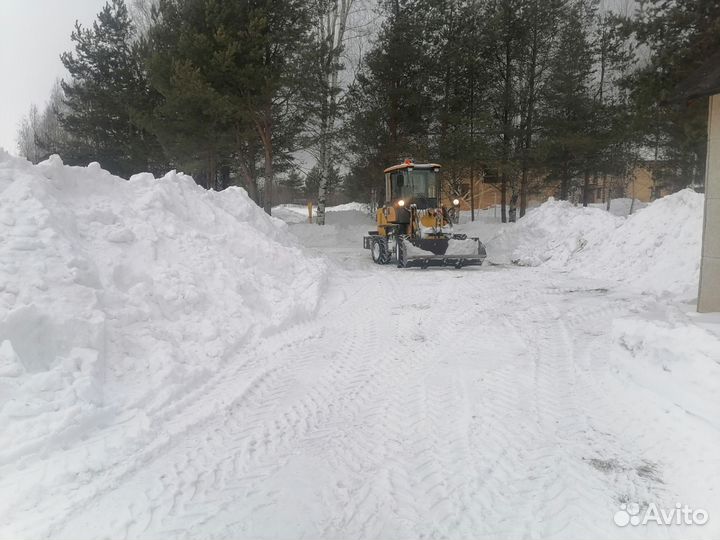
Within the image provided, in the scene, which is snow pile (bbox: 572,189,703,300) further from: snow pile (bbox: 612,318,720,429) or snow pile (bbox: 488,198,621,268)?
snow pile (bbox: 612,318,720,429)

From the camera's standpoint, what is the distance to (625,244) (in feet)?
42.7

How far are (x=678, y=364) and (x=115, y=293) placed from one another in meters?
6.09

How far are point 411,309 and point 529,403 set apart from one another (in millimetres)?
4105

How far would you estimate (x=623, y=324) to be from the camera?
5.98 meters

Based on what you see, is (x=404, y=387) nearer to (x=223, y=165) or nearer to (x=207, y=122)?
(x=207, y=122)

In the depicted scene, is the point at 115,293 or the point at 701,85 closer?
the point at 115,293

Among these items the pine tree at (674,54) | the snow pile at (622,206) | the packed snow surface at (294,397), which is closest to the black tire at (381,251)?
the packed snow surface at (294,397)

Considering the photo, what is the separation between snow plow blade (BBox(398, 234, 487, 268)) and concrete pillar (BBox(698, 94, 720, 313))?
6943 mm

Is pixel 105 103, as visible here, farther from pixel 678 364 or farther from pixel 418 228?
pixel 678 364

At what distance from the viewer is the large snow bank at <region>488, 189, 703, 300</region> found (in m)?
10.6

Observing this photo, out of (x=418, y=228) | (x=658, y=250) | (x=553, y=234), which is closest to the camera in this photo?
(x=658, y=250)

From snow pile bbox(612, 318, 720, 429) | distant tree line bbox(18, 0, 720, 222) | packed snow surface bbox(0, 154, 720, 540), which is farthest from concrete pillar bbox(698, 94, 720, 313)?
distant tree line bbox(18, 0, 720, 222)

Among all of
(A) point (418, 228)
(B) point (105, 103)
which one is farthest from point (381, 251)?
(B) point (105, 103)

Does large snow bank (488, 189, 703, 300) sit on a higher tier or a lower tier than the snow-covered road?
higher
